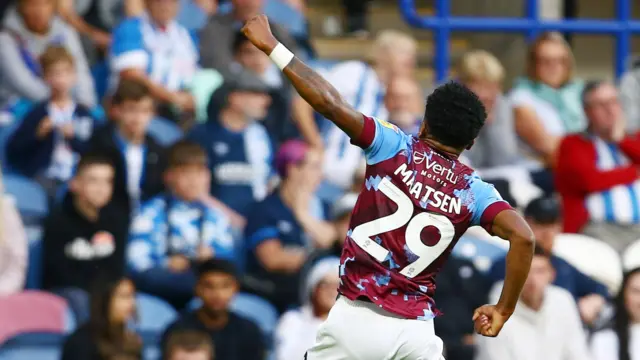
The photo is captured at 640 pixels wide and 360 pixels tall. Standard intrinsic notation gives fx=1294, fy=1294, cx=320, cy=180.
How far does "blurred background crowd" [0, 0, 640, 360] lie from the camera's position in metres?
8.19

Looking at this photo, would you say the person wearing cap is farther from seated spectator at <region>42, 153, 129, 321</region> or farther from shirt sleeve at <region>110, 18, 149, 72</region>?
shirt sleeve at <region>110, 18, 149, 72</region>

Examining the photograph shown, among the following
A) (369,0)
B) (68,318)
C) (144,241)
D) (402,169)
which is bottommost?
(68,318)

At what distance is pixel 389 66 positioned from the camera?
31.9 feet

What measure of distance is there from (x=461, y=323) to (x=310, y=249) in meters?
1.15

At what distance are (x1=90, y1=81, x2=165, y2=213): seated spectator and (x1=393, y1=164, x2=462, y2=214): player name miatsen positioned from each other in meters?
3.77

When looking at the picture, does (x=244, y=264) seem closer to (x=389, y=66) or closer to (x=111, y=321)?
(x=111, y=321)

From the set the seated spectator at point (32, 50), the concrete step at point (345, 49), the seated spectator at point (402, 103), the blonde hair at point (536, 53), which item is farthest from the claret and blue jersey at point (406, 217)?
the concrete step at point (345, 49)

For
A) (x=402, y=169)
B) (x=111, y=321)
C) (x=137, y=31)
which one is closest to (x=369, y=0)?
(x=137, y=31)

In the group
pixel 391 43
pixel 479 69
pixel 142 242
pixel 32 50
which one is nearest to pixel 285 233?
pixel 142 242

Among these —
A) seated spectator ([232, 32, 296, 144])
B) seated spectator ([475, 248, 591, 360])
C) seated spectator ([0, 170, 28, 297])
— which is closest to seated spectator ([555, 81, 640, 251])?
seated spectator ([475, 248, 591, 360])

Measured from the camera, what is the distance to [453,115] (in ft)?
16.6

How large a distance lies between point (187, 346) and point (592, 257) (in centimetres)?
308

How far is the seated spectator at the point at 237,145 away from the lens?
889 cm

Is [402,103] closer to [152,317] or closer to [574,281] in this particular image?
[574,281]
